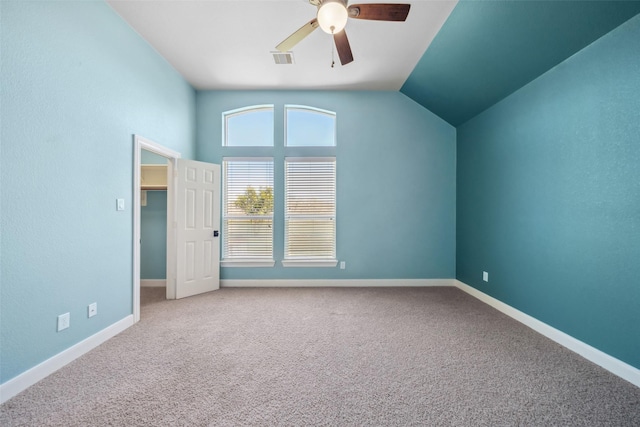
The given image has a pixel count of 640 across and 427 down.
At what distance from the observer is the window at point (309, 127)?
426cm

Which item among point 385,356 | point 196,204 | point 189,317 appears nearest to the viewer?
point 385,356

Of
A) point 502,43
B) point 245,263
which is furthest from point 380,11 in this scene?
point 245,263

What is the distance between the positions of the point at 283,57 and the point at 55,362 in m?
3.84

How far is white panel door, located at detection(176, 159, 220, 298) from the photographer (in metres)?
3.61

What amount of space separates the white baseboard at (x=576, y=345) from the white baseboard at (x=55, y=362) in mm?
4402

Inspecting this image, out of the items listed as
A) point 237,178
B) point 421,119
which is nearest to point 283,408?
point 237,178

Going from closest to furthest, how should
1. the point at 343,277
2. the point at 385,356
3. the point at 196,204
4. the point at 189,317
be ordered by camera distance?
the point at 385,356
the point at 189,317
the point at 196,204
the point at 343,277

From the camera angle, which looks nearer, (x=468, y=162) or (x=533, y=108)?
(x=533, y=108)

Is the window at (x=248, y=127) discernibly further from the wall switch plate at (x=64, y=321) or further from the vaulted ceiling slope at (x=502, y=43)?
the wall switch plate at (x=64, y=321)

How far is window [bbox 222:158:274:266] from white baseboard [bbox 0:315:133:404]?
1.85m

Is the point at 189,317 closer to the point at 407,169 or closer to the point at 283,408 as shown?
the point at 283,408

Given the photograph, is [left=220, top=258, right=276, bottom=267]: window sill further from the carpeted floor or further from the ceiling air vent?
the ceiling air vent

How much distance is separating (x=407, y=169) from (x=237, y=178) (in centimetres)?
294

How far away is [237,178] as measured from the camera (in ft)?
14.0
